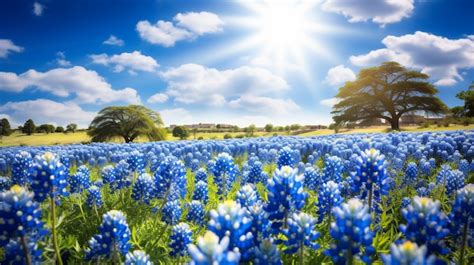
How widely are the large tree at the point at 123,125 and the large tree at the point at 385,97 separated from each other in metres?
35.6

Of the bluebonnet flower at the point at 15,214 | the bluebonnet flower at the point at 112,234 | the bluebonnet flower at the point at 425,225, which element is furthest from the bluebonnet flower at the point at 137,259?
the bluebonnet flower at the point at 425,225

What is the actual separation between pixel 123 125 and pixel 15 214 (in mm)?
50361

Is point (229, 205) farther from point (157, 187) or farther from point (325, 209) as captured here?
point (157, 187)

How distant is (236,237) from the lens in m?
2.54

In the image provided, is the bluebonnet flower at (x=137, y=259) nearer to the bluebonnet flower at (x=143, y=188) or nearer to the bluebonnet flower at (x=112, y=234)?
the bluebonnet flower at (x=112, y=234)

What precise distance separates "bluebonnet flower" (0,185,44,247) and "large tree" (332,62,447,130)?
64.6m

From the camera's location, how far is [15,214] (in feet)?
9.81

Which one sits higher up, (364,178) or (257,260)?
(364,178)

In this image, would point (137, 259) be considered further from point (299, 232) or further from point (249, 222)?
point (299, 232)

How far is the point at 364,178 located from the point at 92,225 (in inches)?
186

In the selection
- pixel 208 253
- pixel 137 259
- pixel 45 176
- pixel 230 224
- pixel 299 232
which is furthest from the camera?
pixel 45 176

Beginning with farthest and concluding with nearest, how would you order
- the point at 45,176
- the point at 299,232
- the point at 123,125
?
the point at 123,125 < the point at 45,176 < the point at 299,232

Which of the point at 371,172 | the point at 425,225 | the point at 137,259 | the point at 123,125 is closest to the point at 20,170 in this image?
the point at 137,259

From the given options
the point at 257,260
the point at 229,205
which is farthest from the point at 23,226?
the point at 257,260
